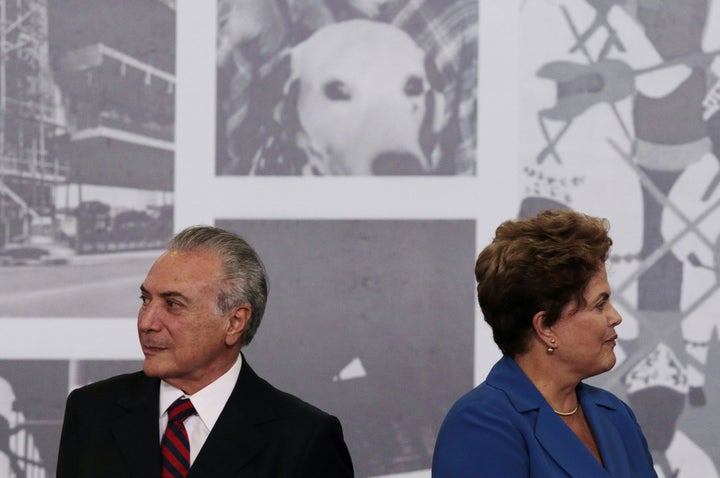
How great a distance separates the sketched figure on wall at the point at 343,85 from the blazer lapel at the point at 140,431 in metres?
1.10

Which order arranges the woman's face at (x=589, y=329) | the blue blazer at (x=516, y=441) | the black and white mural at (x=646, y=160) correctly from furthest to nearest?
the black and white mural at (x=646, y=160) → the woman's face at (x=589, y=329) → the blue blazer at (x=516, y=441)

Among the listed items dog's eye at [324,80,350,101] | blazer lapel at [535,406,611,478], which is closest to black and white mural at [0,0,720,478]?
dog's eye at [324,80,350,101]

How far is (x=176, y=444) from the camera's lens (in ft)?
6.08

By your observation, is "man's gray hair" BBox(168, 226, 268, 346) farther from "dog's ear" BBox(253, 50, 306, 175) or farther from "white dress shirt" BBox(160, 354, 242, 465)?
"dog's ear" BBox(253, 50, 306, 175)

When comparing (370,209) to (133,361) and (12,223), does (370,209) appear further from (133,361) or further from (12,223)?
(12,223)

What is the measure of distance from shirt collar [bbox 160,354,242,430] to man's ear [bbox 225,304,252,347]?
69 millimetres

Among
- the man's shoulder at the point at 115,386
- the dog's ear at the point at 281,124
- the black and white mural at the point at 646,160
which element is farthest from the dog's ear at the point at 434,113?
the man's shoulder at the point at 115,386

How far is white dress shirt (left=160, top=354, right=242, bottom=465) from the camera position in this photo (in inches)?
73.6

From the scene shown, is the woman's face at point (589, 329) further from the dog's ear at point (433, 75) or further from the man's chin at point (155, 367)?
the dog's ear at point (433, 75)

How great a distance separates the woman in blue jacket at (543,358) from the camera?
180 centimetres

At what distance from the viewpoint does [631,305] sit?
2.85 m

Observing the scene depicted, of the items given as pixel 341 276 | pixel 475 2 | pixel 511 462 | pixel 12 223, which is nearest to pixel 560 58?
pixel 475 2

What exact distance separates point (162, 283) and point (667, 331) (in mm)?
1582

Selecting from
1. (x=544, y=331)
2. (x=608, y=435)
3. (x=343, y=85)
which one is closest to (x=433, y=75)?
(x=343, y=85)
